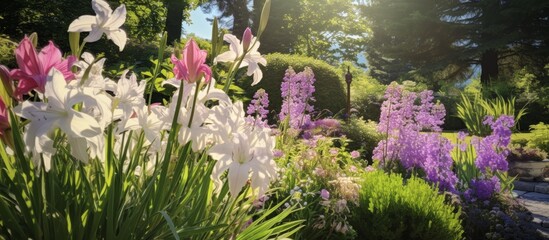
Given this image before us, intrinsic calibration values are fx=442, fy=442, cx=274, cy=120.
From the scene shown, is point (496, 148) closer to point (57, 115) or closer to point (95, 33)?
point (95, 33)

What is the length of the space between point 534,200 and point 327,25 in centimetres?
2437

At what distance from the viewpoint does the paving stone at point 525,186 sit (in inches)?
307

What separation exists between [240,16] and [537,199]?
23.5 metres

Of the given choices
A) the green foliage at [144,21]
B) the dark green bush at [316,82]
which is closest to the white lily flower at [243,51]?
the dark green bush at [316,82]

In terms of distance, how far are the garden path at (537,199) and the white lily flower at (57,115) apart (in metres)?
4.93

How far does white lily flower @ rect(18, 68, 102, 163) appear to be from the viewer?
1.02 meters

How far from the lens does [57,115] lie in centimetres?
104

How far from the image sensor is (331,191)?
3.25 m

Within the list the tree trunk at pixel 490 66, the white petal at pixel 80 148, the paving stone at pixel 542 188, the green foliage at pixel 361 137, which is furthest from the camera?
the tree trunk at pixel 490 66

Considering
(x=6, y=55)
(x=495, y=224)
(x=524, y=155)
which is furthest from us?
(x=524, y=155)

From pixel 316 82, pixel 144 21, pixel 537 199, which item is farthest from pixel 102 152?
pixel 144 21

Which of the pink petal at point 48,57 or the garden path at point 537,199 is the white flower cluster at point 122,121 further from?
the garden path at point 537,199

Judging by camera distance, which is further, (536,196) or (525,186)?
(525,186)

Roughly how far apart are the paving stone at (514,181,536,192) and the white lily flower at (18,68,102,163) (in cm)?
844
